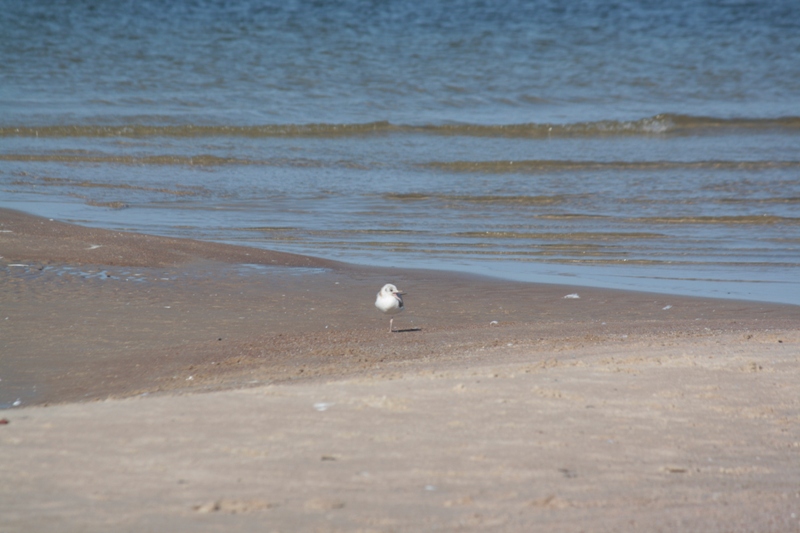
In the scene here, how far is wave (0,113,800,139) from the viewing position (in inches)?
798

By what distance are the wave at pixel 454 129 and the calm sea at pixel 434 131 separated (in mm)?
68

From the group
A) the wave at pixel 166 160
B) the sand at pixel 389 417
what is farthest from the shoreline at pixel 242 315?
the wave at pixel 166 160

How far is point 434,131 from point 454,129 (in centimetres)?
44

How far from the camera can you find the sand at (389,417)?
9.79 feet

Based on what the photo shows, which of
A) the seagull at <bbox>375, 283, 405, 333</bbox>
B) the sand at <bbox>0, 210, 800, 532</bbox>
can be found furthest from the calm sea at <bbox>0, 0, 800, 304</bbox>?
the sand at <bbox>0, 210, 800, 532</bbox>

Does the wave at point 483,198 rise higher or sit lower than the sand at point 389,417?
lower

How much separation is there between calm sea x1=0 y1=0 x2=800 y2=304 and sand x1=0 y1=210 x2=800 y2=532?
2845 mm

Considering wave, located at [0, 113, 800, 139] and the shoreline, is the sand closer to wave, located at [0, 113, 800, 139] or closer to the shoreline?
the shoreline

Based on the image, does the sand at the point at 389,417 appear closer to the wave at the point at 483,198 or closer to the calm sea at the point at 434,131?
the calm sea at the point at 434,131

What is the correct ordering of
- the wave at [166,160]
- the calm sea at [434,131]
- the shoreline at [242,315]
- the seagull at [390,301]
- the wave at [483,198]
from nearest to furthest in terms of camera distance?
1. the shoreline at [242,315]
2. the seagull at [390,301]
3. the calm sea at [434,131]
4. the wave at [483,198]
5. the wave at [166,160]

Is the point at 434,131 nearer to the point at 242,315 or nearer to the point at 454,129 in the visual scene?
the point at 454,129

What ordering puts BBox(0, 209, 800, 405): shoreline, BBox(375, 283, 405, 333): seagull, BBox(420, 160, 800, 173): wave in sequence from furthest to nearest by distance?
BBox(420, 160, 800, 173): wave
BBox(375, 283, 405, 333): seagull
BBox(0, 209, 800, 405): shoreline

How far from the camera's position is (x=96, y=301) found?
717 cm

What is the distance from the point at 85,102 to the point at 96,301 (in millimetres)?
18064
